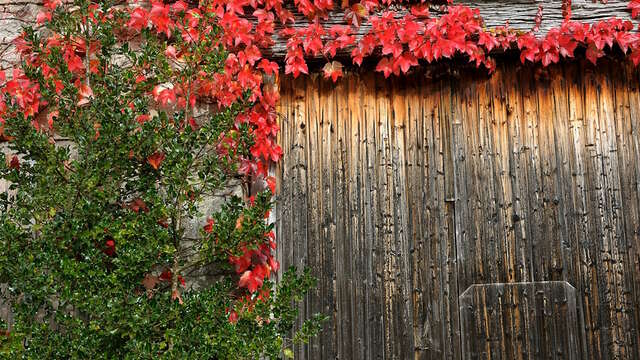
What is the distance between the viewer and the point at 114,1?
384 centimetres

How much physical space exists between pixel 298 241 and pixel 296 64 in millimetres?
1020

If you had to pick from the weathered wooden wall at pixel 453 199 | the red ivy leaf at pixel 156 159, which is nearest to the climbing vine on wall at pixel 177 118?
the red ivy leaf at pixel 156 159

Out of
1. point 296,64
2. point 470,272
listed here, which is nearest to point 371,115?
point 296,64

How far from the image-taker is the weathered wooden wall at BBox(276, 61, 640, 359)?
3.72 meters

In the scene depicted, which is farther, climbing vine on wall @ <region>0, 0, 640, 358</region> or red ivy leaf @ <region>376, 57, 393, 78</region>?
red ivy leaf @ <region>376, 57, 393, 78</region>

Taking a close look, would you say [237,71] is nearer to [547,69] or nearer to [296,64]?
[296,64]

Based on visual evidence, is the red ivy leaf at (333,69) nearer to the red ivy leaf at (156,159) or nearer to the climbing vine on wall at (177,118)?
the climbing vine on wall at (177,118)

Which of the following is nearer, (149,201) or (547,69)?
(149,201)

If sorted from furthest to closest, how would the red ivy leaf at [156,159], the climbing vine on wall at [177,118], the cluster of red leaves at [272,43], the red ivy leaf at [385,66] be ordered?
the red ivy leaf at [385,66] < the cluster of red leaves at [272,43] < the red ivy leaf at [156,159] < the climbing vine on wall at [177,118]

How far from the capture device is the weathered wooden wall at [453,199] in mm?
3719

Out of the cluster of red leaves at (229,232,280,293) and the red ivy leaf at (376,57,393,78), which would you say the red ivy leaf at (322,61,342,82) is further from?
the cluster of red leaves at (229,232,280,293)

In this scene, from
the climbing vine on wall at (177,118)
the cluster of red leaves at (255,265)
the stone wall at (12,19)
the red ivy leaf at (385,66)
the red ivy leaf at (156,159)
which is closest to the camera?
the climbing vine on wall at (177,118)

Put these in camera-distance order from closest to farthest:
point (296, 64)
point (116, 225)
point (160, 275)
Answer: point (116, 225), point (160, 275), point (296, 64)

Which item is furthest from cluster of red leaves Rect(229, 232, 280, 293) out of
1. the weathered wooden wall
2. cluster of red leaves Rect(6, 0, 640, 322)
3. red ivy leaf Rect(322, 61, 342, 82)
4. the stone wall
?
the stone wall
